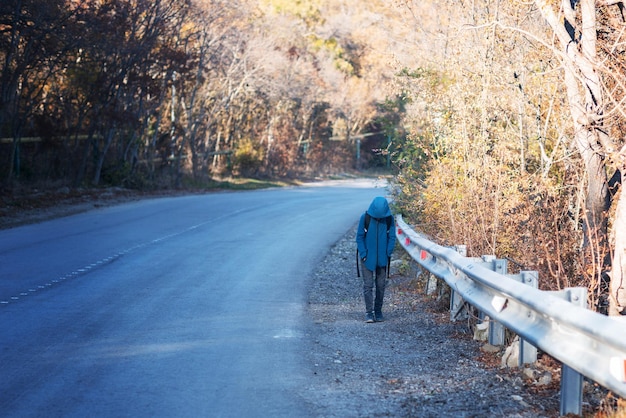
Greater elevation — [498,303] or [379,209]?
[379,209]

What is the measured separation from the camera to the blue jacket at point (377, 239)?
10727 mm

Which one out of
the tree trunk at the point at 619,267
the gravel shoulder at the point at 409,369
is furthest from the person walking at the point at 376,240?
the tree trunk at the point at 619,267

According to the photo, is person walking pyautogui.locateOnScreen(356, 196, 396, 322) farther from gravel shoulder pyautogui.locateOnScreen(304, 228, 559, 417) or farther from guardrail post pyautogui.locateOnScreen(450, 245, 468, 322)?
guardrail post pyautogui.locateOnScreen(450, 245, 468, 322)

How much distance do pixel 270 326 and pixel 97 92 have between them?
23005 millimetres

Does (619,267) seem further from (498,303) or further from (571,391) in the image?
(571,391)

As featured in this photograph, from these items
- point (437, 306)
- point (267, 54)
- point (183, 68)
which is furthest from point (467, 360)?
point (267, 54)

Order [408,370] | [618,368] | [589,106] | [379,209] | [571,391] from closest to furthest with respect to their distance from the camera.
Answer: [618,368] < [571,391] < [408,370] < [589,106] < [379,209]

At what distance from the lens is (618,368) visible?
4.60 metres

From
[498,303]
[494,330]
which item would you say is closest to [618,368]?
[498,303]

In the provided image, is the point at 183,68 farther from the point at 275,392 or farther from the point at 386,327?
the point at 275,392

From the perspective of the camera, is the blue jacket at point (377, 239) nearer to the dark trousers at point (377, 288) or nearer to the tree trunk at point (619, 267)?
the dark trousers at point (377, 288)

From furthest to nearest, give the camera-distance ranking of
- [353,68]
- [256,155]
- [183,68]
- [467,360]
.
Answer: [353,68]
[256,155]
[183,68]
[467,360]

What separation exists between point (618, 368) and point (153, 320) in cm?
614

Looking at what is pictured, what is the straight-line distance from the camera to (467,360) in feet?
26.0
